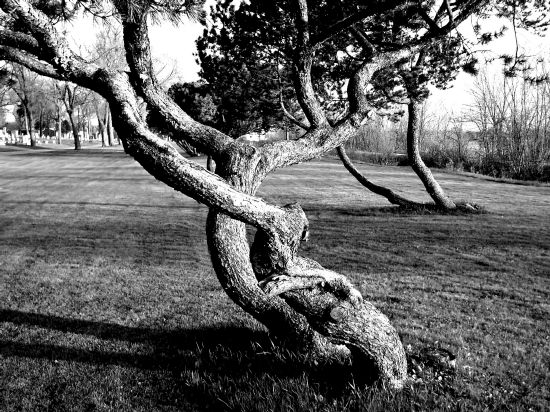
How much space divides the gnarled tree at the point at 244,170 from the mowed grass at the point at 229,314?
542mm

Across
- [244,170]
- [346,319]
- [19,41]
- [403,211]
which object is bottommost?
[403,211]

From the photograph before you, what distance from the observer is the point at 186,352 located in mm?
5102

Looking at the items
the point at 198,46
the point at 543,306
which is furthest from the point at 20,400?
the point at 198,46

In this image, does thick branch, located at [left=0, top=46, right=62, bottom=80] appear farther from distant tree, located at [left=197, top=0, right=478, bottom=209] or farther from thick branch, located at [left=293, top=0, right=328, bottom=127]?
distant tree, located at [left=197, top=0, right=478, bottom=209]

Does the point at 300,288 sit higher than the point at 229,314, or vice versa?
the point at 300,288

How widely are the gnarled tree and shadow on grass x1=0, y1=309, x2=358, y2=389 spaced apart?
0.29 m

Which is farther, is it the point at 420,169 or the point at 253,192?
the point at 420,169

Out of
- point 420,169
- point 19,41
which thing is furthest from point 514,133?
point 19,41

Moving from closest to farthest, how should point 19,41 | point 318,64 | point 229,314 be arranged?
point 19,41 → point 229,314 → point 318,64

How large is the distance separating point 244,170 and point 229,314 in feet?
10.5

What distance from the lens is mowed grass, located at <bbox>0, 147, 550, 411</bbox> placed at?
4137 mm

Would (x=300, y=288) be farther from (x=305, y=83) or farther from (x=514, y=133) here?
(x=514, y=133)

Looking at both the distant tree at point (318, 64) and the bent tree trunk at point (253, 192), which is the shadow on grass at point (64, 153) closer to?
the distant tree at point (318, 64)

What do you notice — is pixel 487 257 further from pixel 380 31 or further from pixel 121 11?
pixel 121 11
